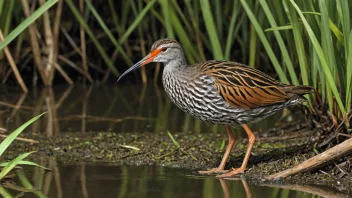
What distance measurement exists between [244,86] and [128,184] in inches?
52.2

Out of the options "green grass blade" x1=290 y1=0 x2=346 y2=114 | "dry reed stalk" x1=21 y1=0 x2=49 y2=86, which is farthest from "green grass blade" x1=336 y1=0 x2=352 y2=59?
"dry reed stalk" x1=21 y1=0 x2=49 y2=86

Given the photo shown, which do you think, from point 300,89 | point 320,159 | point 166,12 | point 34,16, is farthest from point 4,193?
point 166,12

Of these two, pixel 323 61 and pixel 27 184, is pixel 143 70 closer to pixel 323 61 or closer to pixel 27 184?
pixel 323 61

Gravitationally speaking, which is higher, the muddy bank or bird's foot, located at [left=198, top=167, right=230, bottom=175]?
the muddy bank

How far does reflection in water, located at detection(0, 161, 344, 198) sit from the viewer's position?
6141 millimetres

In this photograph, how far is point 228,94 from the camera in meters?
7.04

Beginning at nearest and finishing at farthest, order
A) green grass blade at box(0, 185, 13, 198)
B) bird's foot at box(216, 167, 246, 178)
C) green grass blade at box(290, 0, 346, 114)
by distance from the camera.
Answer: green grass blade at box(0, 185, 13, 198), green grass blade at box(290, 0, 346, 114), bird's foot at box(216, 167, 246, 178)

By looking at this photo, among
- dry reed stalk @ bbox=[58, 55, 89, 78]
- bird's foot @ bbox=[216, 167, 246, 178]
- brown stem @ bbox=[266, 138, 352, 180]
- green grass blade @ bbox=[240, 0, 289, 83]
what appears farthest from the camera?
dry reed stalk @ bbox=[58, 55, 89, 78]

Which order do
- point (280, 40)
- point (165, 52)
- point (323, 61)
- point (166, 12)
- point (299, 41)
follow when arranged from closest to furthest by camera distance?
point (323, 61)
point (299, 41)
point (280, 40)
point (165, 52)
point (166, 12)

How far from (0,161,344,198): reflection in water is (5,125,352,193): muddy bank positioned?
28cm

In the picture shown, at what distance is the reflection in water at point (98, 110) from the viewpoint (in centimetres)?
898

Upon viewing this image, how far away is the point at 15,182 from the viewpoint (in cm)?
645

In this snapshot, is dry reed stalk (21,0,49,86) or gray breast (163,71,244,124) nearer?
gray breast (163,71,244,124)

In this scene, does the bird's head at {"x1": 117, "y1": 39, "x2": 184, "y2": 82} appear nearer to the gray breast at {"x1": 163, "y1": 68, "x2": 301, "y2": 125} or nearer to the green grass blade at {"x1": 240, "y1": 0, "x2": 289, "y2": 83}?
the gray breast at {"x1": 163, "y1": 68, "x2": 301, "y2": 125}
